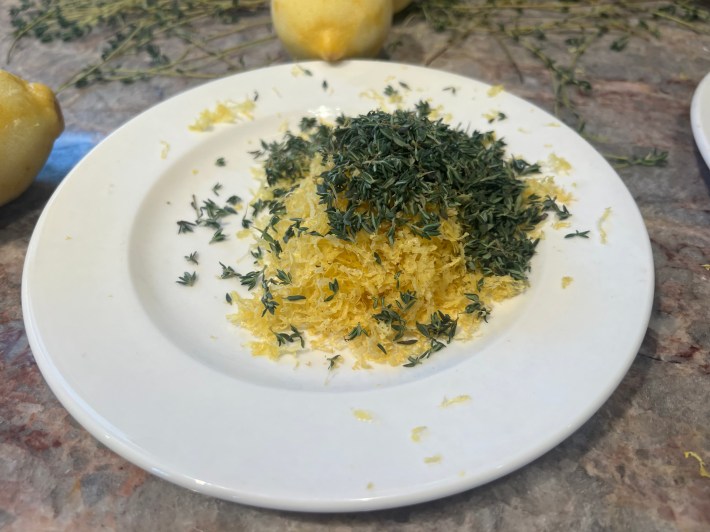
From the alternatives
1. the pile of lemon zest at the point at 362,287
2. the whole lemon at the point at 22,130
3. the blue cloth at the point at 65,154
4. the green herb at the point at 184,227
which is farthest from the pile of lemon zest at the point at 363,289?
the blue cloth at the point at 65,154

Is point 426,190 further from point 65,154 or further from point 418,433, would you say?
point 65,154

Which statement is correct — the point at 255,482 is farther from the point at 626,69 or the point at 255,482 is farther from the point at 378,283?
the point at 626,69

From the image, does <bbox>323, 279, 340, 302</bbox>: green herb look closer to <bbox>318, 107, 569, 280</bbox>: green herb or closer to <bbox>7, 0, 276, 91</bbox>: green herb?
<bbox>318, 107, 569, 280</bbox>: green herb

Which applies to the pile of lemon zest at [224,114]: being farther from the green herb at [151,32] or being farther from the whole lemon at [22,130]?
the green herb at [151,32]

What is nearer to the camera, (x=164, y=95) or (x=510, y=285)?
(x=510, y=285)

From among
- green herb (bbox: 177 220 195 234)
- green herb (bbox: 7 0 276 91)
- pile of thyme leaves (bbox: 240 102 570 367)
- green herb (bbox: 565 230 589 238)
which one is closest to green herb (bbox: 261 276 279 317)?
pile of thyme leaves (bbox: 240 102 570 367)

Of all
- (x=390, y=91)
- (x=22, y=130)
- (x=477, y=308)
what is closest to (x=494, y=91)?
(x=390, y=91)

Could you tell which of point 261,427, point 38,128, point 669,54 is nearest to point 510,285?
point 261,427
